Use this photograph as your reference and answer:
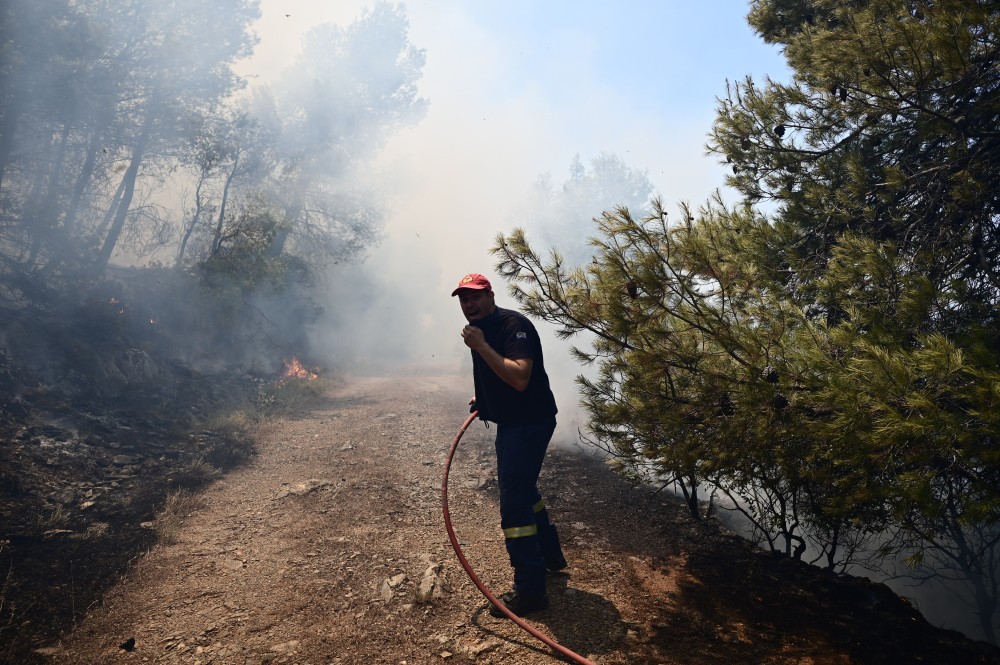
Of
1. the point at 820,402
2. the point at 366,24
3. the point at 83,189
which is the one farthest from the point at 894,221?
the point at 366,24

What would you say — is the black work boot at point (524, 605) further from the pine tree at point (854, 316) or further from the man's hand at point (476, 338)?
the man's hand at point (476, 338)

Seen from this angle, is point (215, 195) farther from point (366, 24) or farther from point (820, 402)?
point (820, 402)

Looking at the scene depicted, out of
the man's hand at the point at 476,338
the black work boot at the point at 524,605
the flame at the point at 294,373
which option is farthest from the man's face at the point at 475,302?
the flame at the point at 294,373

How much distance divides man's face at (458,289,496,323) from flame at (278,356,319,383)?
11.7 m

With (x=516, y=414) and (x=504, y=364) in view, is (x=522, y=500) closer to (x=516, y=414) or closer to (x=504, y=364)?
(x=516, y=414)

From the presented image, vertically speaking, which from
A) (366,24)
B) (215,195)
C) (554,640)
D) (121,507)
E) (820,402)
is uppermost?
(366,24)

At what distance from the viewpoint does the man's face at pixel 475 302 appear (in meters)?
3.72

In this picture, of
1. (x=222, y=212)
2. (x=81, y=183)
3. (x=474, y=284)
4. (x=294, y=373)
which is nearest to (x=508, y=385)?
(x=474, y=284)

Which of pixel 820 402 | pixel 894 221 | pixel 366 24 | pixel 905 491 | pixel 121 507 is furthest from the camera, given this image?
pixel 366 24

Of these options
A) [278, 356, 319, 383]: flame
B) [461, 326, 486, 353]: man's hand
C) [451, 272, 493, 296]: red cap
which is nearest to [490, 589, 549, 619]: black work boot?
[461, 326, 486, 353]: man's hand

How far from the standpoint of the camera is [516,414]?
3.69m

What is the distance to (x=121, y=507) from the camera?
18.5 feet

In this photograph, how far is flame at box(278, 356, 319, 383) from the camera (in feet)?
48.0

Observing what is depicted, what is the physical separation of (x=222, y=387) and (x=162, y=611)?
9.31m
